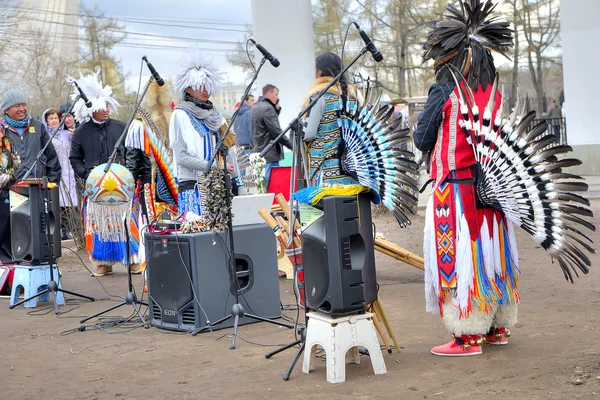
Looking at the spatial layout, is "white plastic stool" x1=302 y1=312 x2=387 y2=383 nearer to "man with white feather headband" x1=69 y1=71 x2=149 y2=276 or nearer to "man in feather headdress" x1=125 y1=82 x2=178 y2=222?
"man in feather headdress" x1=125 y1=82 x2=178 y2=222

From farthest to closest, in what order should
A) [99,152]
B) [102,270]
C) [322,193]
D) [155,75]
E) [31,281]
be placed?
[102,270], [99,152], [31,281], [155,75], [322,193]

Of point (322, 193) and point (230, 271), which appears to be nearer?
point (322, 193)

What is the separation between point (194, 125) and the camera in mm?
6738

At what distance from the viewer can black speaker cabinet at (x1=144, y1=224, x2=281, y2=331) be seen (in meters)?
6.54

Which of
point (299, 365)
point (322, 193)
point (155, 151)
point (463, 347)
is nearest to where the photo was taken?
point (322, 193)

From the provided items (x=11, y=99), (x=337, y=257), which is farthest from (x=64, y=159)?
(x=337, y=257)

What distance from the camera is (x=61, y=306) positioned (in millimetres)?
8211

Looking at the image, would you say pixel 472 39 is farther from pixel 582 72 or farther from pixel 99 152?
pixel 582 72

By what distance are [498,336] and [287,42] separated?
9.20m

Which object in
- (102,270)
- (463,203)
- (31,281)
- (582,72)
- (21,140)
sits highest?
(582,72)

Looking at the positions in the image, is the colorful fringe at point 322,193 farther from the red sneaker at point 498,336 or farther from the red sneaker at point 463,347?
the red sneaker at point 498,336

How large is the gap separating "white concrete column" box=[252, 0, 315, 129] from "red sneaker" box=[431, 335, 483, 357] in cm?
886

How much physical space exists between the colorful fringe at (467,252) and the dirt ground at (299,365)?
0.40 m

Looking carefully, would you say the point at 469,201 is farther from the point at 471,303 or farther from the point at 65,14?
the point at 65,14
